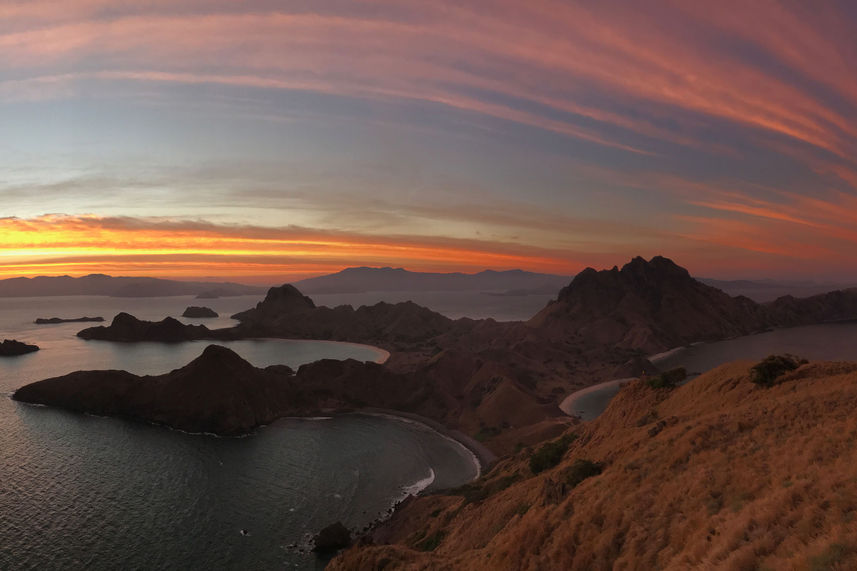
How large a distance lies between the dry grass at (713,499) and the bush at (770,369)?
2.56 feet

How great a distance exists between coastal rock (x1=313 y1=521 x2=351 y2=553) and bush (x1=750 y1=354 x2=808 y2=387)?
47.1 meters

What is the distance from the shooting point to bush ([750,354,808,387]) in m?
35.1

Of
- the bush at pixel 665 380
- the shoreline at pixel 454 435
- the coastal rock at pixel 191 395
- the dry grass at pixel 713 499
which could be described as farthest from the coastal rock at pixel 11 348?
the bush at pixel 665 380

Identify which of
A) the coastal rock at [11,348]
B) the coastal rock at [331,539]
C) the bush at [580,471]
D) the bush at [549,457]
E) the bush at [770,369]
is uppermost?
the bush at [770,369]

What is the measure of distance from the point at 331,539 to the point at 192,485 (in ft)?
97.8

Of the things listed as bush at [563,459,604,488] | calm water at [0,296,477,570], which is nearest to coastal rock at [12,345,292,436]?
calm water at [0,296,477,570]

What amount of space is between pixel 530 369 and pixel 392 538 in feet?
350

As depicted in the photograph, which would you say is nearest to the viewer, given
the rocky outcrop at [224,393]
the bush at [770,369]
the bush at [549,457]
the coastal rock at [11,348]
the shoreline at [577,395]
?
the bush at [770,369]

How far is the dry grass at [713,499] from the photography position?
14.9m

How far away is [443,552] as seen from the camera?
3919 cm

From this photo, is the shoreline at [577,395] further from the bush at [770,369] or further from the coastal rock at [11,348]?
the coastal rock at [11,348]

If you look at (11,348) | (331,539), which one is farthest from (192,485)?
(11,348)

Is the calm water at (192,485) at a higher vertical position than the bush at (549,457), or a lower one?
lower

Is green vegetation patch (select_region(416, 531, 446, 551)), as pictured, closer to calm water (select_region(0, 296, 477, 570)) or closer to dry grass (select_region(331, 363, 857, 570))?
dry grass (select_region(331, 363, 857, 570))
